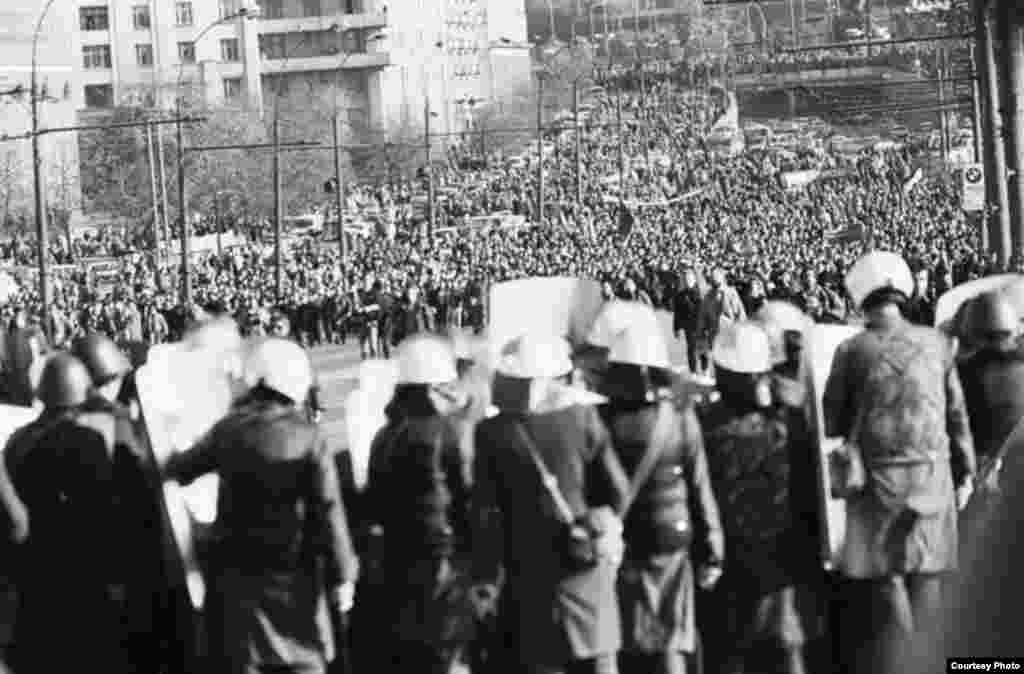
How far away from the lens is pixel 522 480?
837 cm

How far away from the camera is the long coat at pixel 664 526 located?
8.35 meters

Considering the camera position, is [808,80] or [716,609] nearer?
[716,609]

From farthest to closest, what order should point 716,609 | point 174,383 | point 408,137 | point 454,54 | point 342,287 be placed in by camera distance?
point 454,54
point 408,137
point 342,287
point 174,383
point 716,609

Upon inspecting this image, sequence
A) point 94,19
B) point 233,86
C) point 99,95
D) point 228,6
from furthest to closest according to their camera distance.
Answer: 1. point 233,86
2. point 228,6
3. point 99,95
4. point 94,19

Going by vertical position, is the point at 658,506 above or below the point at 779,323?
below

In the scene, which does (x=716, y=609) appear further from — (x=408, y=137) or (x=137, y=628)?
(x=408, y=137)

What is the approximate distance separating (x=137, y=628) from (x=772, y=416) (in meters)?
2.26

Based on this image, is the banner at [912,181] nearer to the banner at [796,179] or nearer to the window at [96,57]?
the banner at [796,179]

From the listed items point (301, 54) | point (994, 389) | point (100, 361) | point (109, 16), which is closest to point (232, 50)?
point (109, 16)

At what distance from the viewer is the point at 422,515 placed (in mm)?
8438

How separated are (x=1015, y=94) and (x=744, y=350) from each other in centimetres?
2120

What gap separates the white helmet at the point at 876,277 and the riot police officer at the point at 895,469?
165 millimetres

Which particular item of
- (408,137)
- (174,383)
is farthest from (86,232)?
(174,383)

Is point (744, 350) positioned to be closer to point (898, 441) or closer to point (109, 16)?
point (898, 441)
